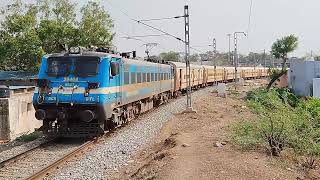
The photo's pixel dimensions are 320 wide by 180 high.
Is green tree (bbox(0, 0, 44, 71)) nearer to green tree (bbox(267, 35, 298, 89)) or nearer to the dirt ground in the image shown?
the dirt ground

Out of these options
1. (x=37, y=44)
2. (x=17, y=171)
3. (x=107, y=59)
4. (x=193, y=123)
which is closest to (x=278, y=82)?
(x=37, y=44)

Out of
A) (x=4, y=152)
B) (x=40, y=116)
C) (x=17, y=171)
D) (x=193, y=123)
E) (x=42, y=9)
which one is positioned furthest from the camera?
(x=42, y=9)

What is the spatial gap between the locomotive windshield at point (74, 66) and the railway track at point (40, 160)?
2.22m

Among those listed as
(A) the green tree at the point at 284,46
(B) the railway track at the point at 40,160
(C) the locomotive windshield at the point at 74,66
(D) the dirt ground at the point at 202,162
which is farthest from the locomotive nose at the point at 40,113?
(A) the green tree at the point at 284,46

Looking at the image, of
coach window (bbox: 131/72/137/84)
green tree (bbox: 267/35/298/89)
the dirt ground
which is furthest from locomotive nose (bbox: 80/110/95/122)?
green tree (bbox: 267/35/298/89)

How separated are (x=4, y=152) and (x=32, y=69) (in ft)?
81.8

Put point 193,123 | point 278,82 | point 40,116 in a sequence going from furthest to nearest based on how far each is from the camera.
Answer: point 278,82
point 193,123
point 40,116

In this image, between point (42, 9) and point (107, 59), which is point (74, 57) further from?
point (42, 9)

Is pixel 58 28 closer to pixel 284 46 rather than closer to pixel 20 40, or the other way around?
pixel 20 40

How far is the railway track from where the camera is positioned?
1064 cm

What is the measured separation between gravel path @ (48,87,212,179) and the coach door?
1.39 meters

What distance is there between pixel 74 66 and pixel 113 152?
3410 mm

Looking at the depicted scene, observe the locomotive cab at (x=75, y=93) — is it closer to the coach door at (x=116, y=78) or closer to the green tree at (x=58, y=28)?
the coach door at (x=116, y=78)

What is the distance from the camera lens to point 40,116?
47.3 ft
